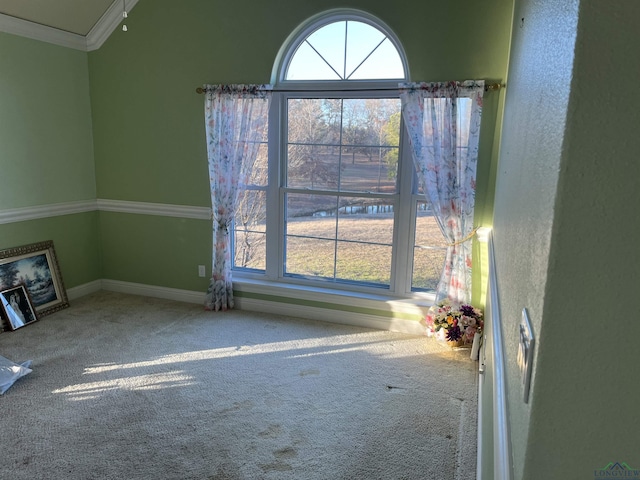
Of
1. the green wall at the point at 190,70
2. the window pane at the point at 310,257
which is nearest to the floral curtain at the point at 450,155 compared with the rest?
the green wall at the point at 190,70

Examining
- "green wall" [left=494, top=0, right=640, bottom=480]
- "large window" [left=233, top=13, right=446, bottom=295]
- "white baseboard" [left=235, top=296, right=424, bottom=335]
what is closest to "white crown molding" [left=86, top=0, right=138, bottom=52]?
"large window" [left=233, top=13, right=446, bottom=295]

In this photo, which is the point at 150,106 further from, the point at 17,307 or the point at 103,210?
the point at 17,307

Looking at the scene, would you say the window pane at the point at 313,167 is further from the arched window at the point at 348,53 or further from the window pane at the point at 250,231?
the arched window at the point at 348,53

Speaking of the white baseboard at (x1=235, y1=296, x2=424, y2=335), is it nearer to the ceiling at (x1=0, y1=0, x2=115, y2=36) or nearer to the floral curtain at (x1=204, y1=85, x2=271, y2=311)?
the floral curtain at (x1=204, y1=85, x2=271, y2=311)

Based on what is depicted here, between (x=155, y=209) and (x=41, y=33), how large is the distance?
1705 millimetres

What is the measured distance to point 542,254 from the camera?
2.32 feet

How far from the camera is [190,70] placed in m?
3.99

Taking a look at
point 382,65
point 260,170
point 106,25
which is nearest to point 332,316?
point 260,170

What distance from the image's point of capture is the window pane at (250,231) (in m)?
4.12

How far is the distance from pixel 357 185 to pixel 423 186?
576mm

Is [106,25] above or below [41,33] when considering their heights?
above

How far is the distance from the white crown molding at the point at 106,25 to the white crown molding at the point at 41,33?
74 millimetres

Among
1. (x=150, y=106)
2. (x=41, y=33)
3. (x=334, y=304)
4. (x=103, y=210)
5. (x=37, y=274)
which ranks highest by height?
(x=41, y=33)

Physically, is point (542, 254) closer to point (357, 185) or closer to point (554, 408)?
point (554, 408)
